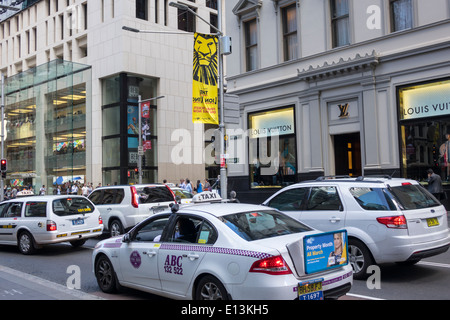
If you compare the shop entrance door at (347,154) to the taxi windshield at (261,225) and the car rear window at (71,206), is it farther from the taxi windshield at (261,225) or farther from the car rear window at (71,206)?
the taxi windshield at (261,225)

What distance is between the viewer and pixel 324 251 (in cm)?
533

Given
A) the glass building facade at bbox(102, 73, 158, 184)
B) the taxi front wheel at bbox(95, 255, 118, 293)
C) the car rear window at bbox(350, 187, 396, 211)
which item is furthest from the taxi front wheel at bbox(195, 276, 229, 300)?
the glass building facade at bbox(102, 73, 158, 184)

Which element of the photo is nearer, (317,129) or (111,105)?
(317,129)

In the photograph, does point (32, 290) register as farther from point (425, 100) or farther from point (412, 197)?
point (425, 100)

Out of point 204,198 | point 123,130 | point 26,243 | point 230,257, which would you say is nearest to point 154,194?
point 26,243

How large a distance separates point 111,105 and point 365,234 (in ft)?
112

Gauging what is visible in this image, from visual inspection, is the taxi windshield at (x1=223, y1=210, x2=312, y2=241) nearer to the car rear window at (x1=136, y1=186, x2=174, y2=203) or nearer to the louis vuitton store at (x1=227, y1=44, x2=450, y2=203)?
the car rear window at (x1=136, y1=186, x2=174, y2=203)

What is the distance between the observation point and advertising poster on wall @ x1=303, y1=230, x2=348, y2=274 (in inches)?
202

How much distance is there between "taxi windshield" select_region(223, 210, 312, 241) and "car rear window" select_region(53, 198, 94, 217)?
7.45m

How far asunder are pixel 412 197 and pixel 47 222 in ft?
28.7

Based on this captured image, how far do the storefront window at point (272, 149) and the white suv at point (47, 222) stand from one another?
10.7m
